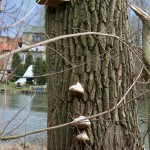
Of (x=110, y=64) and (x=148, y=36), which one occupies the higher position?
(x=148, y=36)

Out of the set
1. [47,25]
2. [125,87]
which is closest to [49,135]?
[125,87]

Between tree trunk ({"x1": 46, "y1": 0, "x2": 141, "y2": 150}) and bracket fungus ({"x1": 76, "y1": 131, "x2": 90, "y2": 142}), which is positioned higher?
tree trunk ({"x1": 46, "y1": 0, "x2": 141, "y2": 150})

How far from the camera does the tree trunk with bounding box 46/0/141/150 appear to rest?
6.97 ft

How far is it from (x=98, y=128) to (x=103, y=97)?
0.67ft

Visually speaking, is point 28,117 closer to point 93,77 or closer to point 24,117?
point 93,77

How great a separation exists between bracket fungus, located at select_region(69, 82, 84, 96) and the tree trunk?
5 cm

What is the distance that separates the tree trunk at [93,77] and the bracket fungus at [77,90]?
1.9 inches

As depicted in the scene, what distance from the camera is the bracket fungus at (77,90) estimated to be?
6.79 feet

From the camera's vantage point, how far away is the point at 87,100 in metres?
2.13

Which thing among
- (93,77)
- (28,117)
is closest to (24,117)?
(28,117)

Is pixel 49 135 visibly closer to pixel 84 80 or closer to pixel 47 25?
pixel 84 80

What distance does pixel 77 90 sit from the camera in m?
2.07

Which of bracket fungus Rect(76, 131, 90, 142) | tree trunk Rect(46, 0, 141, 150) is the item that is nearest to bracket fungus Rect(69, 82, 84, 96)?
tree trunk Rect(46, 0, 141, 150)

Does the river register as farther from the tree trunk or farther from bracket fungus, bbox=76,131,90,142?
bracket fungus, bbox=76,131,90,142
